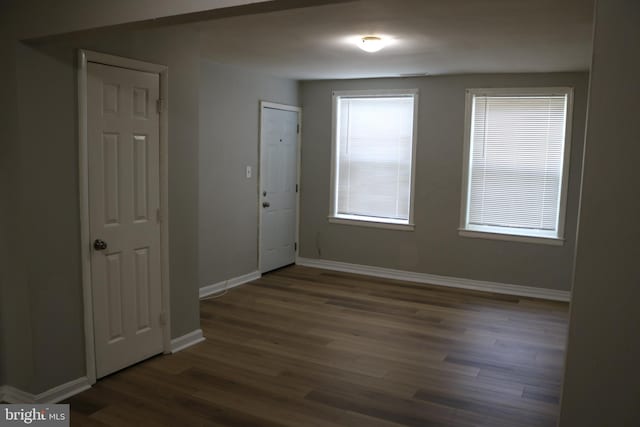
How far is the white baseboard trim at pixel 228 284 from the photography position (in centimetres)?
545

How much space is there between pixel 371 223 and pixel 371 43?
9.70 feet

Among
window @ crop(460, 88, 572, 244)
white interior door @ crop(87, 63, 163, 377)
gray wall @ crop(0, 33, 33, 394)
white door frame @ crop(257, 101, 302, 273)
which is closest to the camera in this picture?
gray wall @ crop(0, 33, 33, 394)

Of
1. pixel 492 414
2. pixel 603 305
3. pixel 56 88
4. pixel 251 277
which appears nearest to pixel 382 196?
pixel 251 277

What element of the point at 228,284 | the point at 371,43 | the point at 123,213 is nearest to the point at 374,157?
the point at 228,284

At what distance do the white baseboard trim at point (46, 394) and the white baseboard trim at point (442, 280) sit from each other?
3.95 m

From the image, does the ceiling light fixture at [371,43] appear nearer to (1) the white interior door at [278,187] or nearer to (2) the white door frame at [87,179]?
(2) the white door frame at [87,179]

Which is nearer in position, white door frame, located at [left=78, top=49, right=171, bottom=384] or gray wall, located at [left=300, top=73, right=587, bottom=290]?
white door frame, located at [left=78, top=49, right=171, bottom=384]

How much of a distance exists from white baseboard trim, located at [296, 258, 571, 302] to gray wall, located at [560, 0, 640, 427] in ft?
13.7

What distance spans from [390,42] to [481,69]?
1801 mm

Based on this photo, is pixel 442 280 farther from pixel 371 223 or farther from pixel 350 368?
pixel 350 368

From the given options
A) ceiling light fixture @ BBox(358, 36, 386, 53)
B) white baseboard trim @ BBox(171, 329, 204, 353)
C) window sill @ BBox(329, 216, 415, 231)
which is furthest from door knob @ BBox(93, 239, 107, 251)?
window sill @ BBox(329, 216, 415, 231)

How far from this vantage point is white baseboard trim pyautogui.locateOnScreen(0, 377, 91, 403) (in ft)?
10.2

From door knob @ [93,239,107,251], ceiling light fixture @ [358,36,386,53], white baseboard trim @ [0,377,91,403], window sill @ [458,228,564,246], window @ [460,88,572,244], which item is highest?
ceiling light fixture @ [358,36,386,53]

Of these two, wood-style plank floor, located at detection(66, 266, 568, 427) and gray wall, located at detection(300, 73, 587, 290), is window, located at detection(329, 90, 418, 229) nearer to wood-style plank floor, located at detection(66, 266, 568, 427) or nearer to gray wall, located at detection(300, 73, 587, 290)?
gray wall, located at detection(300, 73, 587, 290)
